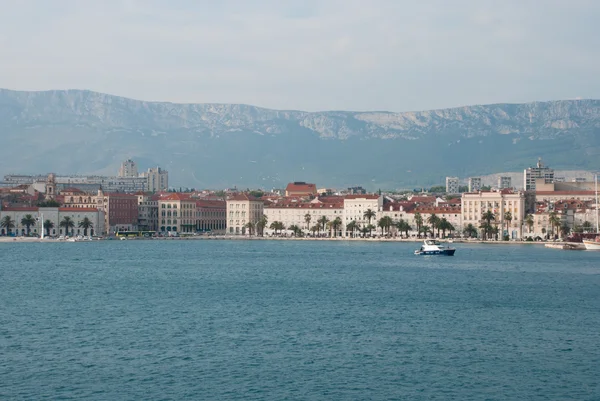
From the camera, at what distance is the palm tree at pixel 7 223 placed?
299 feet

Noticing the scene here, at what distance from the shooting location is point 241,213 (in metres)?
103

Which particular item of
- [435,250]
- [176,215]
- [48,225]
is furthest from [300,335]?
[176,215]

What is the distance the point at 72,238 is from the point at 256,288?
52.2 m

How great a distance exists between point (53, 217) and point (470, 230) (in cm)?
3583

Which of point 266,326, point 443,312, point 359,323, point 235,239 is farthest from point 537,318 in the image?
point 235,239

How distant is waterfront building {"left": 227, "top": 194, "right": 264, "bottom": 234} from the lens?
102875 mm

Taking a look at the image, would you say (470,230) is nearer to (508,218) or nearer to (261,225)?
(508,218)

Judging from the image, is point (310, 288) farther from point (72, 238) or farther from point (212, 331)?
point (72, 238)

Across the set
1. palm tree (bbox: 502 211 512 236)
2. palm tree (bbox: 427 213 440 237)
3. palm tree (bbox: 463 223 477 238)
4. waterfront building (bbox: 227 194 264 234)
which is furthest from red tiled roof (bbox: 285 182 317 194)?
palm tree (bbox: 502 211 512 236)

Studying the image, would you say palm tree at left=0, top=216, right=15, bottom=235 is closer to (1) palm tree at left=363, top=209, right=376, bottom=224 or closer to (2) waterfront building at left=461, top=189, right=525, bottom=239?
(1) palm tree at left=363, top=209, right=376, bottom=224

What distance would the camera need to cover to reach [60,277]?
1754 inches

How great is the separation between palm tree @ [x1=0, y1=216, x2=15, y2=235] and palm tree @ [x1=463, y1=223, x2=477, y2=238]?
1514 inches

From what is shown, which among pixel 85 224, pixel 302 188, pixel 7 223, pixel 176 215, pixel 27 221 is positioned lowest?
pixel 85 224

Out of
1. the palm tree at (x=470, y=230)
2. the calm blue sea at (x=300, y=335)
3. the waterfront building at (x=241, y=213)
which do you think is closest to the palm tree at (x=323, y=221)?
the waterfront building at (x=241, y=213)
